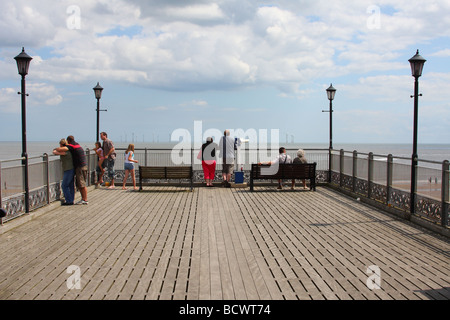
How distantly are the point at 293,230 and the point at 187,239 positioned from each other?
220cm

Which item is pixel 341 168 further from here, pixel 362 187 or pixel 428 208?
pixel 428 208

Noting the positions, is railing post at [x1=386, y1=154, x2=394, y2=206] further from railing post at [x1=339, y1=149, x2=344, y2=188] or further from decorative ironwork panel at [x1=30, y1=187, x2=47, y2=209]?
decorative ironwork panel at [x1=30, y1=187, x2=47, y2=209]

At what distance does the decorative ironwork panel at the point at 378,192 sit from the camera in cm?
1156

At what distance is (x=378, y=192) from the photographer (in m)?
12.0

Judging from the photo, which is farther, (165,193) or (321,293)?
(165,193)

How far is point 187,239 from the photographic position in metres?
8.17

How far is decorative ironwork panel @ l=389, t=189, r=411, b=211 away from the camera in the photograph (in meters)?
10.3

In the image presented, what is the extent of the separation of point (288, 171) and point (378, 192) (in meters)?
4.01

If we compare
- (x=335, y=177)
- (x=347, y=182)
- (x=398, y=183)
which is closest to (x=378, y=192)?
(x=398, y=183)

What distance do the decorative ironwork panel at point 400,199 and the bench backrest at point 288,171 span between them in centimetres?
449

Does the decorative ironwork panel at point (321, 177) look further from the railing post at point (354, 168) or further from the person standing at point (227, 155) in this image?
the person standing at point (227, 155)

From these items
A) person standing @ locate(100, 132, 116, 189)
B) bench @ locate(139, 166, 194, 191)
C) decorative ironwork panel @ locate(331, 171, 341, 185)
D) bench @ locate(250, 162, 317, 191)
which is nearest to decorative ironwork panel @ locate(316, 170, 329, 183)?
Answer: decorative ironwork panel @ locate(331, 171, 341, 185)
